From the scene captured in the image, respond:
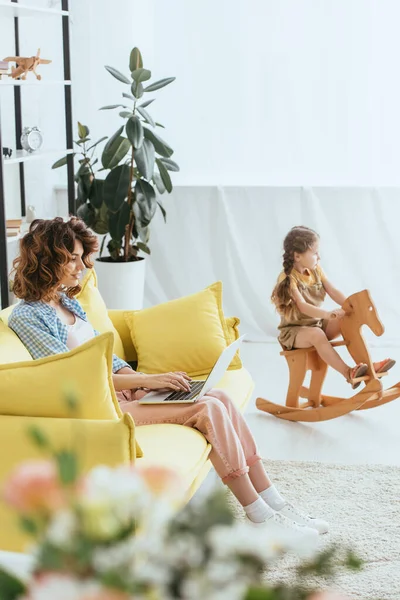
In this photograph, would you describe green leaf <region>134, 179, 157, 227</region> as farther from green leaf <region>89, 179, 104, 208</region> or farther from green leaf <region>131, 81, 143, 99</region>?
green leaf <region>131, 81, 143, 99</region>

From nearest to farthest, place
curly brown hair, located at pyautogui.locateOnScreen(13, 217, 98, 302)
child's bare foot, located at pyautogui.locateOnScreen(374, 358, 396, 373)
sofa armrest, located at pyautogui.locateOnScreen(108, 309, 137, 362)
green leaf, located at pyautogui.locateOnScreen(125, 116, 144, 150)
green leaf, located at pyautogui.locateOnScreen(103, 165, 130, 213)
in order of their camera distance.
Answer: curly brown hair, located at pyautogui.locateOnScreen(13, 217, 98, 302)
sofa armrest, located at pyautogui.locateOnScreen(108, 309, 137, 362)
child's bare foot, located at pyautogui.locateOnScreen(374, 358, 396, 373)
green leaf, located at pyautogui.locateOnScreen(125, 116, 144, 150)
green leaf, located at pyautogui.locateOnScreen(103, 165, 130, 213)

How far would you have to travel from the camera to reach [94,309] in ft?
10.0

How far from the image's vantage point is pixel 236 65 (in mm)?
4832

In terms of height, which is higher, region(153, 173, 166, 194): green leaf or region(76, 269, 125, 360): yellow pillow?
region(153, 173, 166, 194): green leaf

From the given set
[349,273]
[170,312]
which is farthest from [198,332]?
[349,273]

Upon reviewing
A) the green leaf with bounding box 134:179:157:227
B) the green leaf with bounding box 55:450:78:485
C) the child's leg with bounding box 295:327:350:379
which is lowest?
the child's leg with bounding box 295:327:350:379

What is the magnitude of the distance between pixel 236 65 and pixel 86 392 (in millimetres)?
3206

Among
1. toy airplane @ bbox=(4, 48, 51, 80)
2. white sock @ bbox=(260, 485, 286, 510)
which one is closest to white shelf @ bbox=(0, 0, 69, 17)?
toy airplane @ bbox=(4, 48, 51, 80)

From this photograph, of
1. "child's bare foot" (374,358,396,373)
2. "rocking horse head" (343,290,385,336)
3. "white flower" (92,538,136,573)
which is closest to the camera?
"white flower" (92,538,136,573)

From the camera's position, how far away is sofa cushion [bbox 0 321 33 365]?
7.80 feet

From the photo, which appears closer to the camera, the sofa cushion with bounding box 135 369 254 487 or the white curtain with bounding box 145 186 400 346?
the sofa cushion with bounding box 135 369 254 487

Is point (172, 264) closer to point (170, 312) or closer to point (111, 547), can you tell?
point (170, 312)

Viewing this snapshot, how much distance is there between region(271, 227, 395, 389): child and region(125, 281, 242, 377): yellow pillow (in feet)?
1.74

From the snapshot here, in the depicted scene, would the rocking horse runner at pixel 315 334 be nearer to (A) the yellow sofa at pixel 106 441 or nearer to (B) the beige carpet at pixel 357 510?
(B) the beige carpet at pixel 357 510
